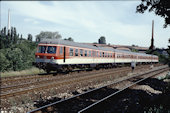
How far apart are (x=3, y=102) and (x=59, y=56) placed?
8435 mm

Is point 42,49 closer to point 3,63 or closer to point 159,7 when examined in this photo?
point 3,63

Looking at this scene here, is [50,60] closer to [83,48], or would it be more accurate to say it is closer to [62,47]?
[62,47]

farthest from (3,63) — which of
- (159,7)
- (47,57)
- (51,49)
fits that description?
(159,7)

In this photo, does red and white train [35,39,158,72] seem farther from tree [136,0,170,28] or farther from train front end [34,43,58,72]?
tree [136,0,170,28]

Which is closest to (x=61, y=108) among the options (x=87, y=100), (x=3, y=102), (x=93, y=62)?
(x=87, y=100)

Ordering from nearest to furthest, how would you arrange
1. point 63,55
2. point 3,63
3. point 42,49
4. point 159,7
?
point 159,7 → point 63,55 → point 42,49 → point 3,63

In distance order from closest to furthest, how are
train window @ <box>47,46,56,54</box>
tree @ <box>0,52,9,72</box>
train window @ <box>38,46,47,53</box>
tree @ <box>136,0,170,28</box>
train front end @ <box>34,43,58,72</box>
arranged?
1. tree @ <box>136,0,170,28</box>
2. train front end @ <box>34,43,58,72</box>
3. train window @ <box>47,46,56,54</box>
4. train window @ <box>38,46,47,53</box>
5. tree @ <box>0,52,9,72</box>

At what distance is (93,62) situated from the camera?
72.0 ft

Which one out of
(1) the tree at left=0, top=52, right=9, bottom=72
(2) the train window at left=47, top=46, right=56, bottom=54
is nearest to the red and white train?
(2) the train window at left=47, top=46, right=56, bottom=54

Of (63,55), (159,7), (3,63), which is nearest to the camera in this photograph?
(159,7)

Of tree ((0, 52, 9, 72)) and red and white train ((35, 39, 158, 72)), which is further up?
red and white train ((35, 39, 158, 72))

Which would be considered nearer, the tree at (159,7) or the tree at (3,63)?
the tree at (159,7)

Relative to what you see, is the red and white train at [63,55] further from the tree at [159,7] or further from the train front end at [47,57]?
the tree at [159,7]

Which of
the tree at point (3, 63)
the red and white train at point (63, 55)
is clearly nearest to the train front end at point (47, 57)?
the red and white train at point (63, 55)
